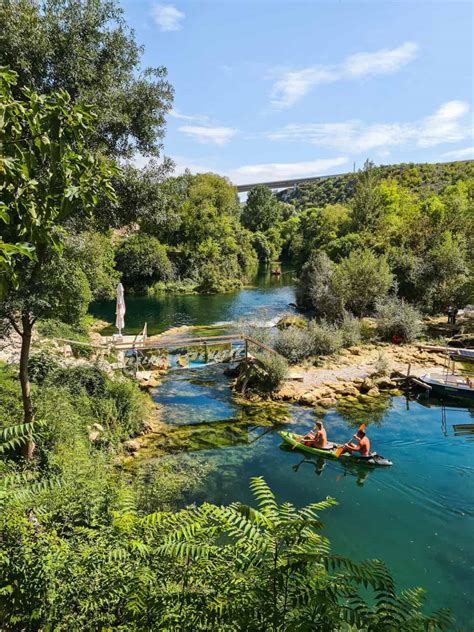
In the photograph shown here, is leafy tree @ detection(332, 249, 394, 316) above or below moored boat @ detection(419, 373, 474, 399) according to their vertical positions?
above

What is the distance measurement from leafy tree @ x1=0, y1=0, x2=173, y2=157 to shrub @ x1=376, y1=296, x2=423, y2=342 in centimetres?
A: 1738

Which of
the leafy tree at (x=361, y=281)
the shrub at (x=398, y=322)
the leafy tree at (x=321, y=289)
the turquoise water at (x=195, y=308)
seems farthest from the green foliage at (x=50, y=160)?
the turquoise water at (x=195, y=308)

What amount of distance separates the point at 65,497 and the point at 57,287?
3.67 metres

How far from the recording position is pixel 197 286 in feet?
147

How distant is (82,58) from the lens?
7.74 metres

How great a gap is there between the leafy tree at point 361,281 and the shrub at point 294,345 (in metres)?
6.21

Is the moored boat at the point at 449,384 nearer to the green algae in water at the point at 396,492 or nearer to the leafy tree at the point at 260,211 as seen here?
the green algae in water at the point at 396,492

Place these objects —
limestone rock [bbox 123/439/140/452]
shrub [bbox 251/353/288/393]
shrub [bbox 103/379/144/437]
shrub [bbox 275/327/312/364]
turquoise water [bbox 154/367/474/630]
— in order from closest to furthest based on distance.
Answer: turquoise water [bbox 154/367/474/630]
limestone rock [bbox 123/439/140/452]
shrub [bbox 103/379/144/437]
shrub [bbox 251/353/288/393]
shrub [bbox 275/327/312/364]

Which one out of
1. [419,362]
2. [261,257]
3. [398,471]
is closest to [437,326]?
[419,362]

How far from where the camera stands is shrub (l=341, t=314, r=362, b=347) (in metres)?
21.3

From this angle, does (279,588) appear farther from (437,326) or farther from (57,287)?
(437,326)

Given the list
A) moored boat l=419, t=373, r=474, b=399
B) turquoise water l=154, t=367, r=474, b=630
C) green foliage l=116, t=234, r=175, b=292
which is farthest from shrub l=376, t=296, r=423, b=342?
green foliage l=116, t=234, r=175, b=292

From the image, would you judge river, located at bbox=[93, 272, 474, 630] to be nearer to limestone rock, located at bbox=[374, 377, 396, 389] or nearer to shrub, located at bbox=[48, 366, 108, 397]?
limestone rock, located at bbox=[374, 377, 396, 389]

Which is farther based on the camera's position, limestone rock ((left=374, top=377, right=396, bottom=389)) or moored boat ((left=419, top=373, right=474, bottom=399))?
limestone rock ((left=374, top=377, right=396, bottom=389))
